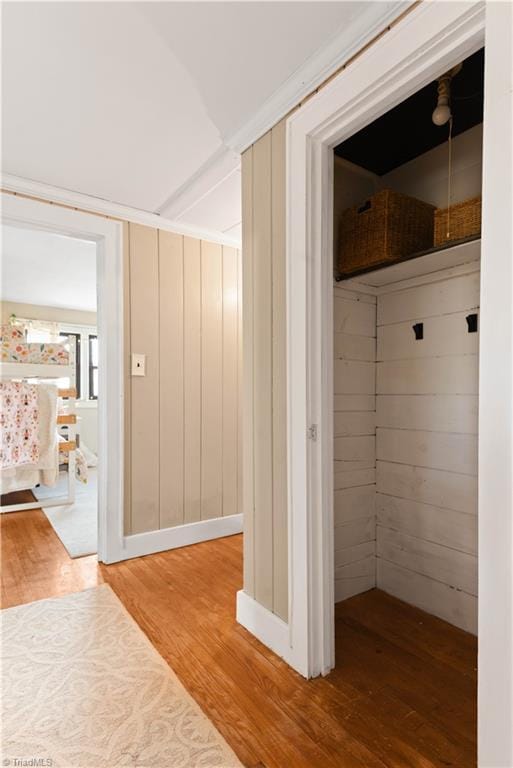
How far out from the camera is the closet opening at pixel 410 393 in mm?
1579

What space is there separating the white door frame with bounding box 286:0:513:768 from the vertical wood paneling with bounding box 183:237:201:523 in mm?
1360

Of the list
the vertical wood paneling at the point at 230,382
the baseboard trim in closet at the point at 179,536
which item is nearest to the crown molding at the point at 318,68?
the vertical wood paneling at the point at 230,382

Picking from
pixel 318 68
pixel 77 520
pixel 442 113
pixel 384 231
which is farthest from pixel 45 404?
pixel 442 113

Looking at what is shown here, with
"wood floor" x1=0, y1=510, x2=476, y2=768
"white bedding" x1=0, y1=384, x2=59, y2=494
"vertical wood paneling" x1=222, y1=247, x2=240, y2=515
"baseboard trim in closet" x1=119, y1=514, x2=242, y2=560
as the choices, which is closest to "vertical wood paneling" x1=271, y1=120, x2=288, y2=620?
"wood floor" x1=0, y1=510, x2=476, y2=768

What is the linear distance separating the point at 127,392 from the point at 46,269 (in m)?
2.28

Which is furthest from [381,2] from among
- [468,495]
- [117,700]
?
[117,700]

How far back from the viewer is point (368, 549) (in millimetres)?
2078

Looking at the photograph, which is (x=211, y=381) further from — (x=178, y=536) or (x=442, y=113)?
(x=442, y=113)

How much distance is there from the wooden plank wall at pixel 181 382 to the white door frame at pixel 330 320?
1347 mm

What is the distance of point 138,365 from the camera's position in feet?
8.43

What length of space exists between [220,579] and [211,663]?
0.70 meters

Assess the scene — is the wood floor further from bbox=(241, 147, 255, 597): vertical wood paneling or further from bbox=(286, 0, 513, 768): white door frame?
bbox=(241, 147, 255, 597): vertical wood paneling

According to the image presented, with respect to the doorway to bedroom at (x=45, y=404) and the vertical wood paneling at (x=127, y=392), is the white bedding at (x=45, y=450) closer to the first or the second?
the doorway to bedroom at (x=45, y=404)

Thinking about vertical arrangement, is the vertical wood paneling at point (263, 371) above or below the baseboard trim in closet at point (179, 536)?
above
